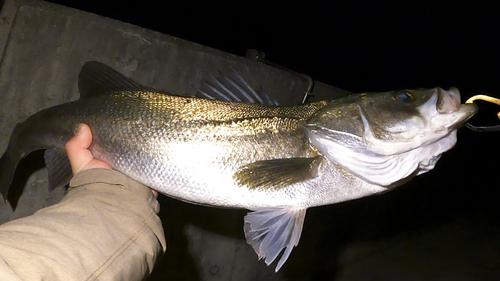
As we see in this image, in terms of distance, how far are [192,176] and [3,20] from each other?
1.79 metres

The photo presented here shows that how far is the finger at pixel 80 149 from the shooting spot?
70.8 inches

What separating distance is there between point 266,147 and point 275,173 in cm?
15

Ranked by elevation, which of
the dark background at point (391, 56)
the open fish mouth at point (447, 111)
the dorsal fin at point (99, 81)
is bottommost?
the dark background at point (391, 56)

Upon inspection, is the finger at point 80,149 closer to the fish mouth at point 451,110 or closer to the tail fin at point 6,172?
the tail fin at point 6,172

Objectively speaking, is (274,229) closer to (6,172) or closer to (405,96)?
(405,96)

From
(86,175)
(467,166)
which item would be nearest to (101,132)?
(86,175)

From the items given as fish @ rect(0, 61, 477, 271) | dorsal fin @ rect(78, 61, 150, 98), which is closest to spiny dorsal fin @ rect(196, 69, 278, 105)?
fish @ rect(0, 61, 477, 271)

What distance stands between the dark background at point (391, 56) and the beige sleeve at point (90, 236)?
2.85m

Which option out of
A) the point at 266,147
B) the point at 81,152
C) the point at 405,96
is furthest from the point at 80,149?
the point at 405,96

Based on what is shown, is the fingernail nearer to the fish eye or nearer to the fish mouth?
the fish eye

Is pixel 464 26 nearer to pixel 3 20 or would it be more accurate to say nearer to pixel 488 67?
pixel 488 67

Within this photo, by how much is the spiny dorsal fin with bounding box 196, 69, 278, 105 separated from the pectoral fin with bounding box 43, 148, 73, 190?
862 mm

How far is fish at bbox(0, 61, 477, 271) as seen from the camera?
1.64m

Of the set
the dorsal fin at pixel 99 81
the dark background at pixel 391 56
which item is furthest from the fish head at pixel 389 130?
the dark background at pixel 391 56
